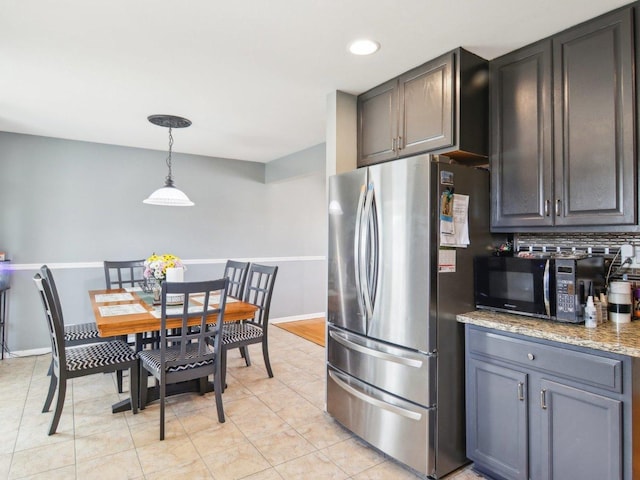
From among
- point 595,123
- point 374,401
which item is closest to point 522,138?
point 595,123

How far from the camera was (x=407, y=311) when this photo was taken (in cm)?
208

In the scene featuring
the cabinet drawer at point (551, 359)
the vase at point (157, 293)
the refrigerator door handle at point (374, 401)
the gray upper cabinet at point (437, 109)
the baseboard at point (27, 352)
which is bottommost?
the baseboard at point (27, 352)

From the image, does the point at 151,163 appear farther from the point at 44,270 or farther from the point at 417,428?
the point at 417,428

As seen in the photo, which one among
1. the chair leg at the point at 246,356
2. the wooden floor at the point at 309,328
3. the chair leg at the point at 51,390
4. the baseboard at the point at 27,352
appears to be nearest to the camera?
the chair leg at the point at 51,390

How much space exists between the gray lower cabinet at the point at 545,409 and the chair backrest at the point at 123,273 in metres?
3.58

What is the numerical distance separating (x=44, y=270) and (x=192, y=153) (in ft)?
8.55

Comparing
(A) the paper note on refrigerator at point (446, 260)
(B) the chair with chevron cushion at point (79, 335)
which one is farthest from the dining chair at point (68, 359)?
(A) the paper note on refrigerator at point (446, 260)

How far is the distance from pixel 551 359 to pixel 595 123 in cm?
115

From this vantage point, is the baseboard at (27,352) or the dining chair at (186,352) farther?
the baseboard at (27,352)

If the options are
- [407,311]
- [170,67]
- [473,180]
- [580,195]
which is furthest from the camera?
[170,67]

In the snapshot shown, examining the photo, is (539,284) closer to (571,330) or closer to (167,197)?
(571,330)

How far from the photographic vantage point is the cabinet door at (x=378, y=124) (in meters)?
2.55

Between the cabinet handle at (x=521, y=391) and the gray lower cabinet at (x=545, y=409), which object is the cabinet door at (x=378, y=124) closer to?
the gray lower cabinet at (x=545, y=409)

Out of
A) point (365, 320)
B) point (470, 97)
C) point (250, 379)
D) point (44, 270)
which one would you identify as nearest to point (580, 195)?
point (470, 97)
